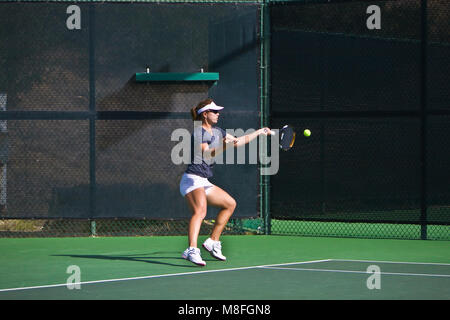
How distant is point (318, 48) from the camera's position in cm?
1342

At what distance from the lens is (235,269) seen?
29.0 feet

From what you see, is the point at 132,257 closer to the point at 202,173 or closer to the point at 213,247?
the point at 213,247

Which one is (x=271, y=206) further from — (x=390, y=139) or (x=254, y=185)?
(x=390, y=139)

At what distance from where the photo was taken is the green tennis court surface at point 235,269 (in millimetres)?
7359

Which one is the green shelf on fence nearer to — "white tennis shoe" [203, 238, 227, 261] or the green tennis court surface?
the green tennis court surface

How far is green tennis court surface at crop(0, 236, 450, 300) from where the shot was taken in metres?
7.36

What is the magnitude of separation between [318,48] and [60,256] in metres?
5.57

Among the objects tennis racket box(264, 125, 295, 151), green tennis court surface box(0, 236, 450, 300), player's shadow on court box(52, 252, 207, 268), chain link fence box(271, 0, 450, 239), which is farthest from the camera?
chain link fence box(271, 0, 450, 239)

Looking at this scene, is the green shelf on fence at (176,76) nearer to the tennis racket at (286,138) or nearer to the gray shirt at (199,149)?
the tennis racket at (286,138)

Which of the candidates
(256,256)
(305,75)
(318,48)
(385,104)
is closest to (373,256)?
(256,256)

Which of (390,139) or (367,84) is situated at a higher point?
(367,84)

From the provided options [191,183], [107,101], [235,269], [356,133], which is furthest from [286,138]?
[356,133]

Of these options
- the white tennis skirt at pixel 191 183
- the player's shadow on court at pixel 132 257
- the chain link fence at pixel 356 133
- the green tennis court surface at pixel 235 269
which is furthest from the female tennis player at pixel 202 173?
the chain link fence at pixel 356 133

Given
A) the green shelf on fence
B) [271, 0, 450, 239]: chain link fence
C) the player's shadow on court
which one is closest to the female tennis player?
the player's shadow on court
